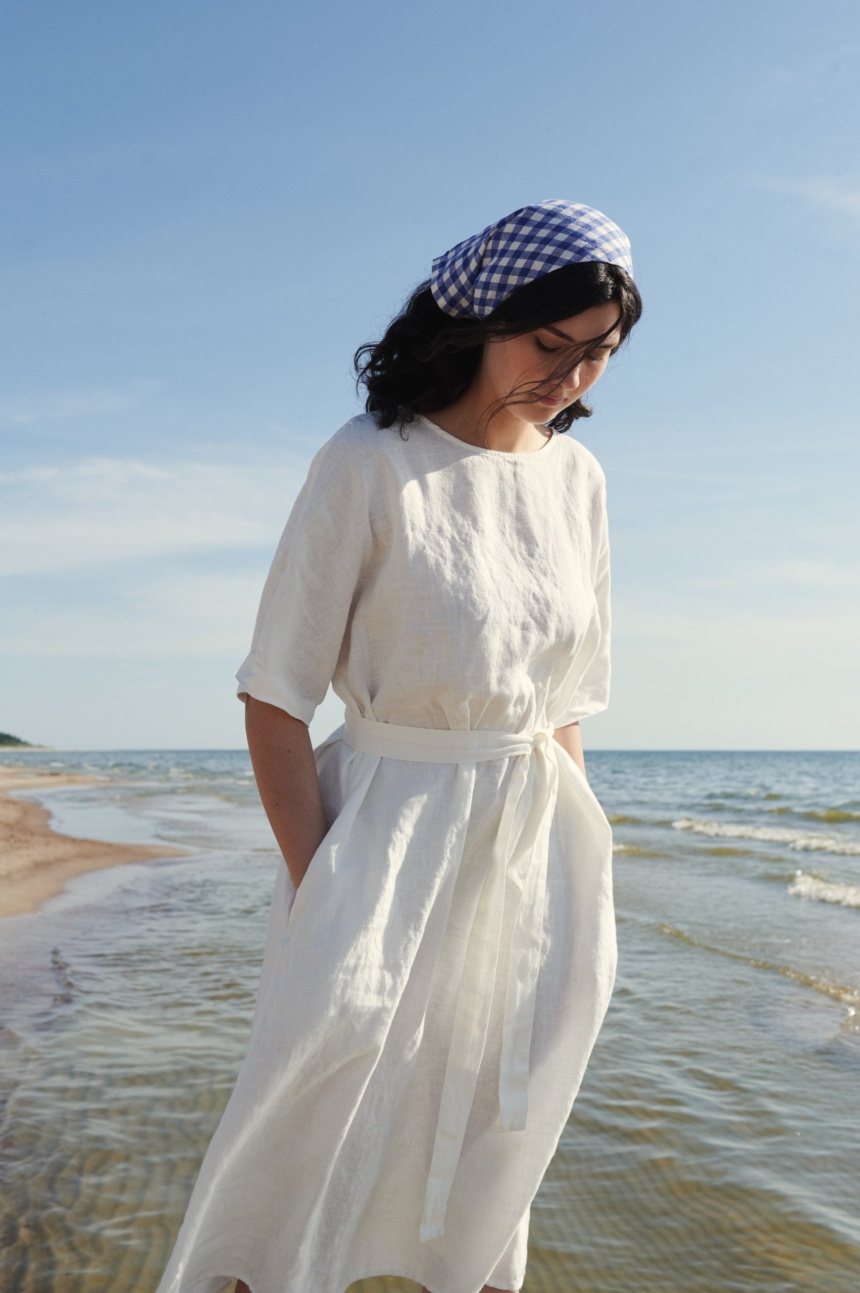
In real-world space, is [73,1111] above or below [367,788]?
below

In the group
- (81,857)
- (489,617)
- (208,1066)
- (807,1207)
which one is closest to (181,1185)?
(208,1066)

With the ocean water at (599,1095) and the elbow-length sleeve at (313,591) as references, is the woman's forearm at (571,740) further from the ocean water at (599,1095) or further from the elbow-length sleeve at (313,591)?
the ocean water at (599,1095)

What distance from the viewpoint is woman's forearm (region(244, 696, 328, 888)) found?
155 cm

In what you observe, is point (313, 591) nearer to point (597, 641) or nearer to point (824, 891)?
point (597, 641)

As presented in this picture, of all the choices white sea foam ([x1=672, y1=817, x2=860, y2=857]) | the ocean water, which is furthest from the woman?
white sea foam ([x1=672, y1=817, x2=860, y2=857])

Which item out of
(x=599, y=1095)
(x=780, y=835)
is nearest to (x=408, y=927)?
(x=599, y=1095)

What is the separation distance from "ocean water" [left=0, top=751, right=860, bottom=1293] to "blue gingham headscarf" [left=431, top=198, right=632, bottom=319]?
7.37 ft

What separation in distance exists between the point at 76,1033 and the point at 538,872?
322 cm

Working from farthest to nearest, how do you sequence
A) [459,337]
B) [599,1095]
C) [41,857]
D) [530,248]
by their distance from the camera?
[41,857]
[599,1095]
[459,337]
[530,248]

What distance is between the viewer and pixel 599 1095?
379cm

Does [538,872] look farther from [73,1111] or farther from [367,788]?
[73,1111]

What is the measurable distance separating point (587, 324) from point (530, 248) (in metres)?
0.13

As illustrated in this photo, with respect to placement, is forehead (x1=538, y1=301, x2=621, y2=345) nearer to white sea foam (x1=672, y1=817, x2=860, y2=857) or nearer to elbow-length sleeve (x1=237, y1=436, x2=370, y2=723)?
elbow-length sleeve (x1=237, y1=436, x2=370, y2=723)

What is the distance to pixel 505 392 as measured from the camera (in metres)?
1.66
